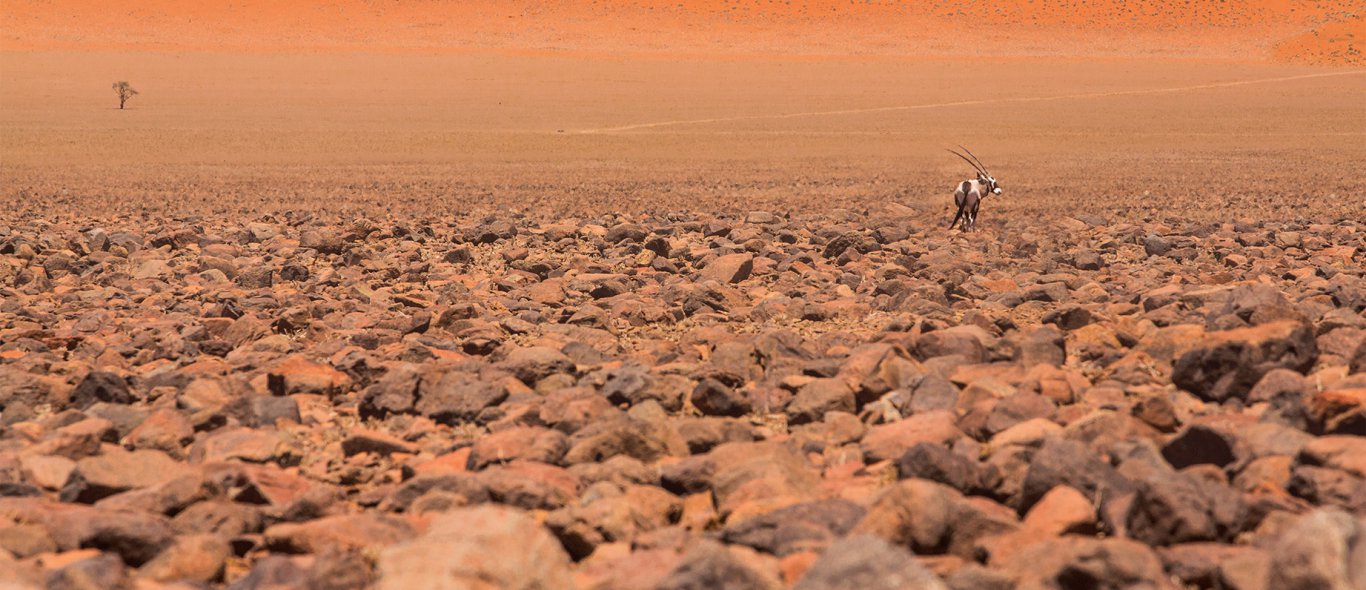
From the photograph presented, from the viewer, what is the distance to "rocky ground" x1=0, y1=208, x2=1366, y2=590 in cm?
351

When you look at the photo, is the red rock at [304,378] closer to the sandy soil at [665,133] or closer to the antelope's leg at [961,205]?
the antelope's leg at [961,205]

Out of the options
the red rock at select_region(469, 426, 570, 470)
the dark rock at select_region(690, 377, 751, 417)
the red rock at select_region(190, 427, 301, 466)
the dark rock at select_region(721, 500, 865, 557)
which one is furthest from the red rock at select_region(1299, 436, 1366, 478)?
the red rock at select_region(190, 427, 301, 466)

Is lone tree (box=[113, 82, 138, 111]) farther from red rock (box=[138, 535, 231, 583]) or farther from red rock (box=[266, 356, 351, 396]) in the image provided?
red rock (box=[138, 535, 231, 583])

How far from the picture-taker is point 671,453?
191 inches

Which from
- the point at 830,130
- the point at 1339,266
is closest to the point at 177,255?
the point at 1339,266

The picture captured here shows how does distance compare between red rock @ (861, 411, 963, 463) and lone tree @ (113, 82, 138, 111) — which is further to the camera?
lone tree @ (113, 82, 138, 111)

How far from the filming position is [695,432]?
501 cm

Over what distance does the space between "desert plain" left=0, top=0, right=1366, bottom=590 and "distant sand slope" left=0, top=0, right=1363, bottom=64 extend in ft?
128

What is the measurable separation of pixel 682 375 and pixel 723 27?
62978 millimetres

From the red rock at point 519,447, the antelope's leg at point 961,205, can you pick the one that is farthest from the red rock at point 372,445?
the antelope's leg at point 961,205

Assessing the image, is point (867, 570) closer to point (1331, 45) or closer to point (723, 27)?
point (1331, 45)

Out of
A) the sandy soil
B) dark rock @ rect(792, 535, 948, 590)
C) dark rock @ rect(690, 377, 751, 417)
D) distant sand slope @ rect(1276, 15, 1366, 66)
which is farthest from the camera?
distant sand slope @ rect(1276, 15, 1366, 66)

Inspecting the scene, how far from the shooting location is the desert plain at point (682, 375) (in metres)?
3.61

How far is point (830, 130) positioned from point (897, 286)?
22.0 meters
